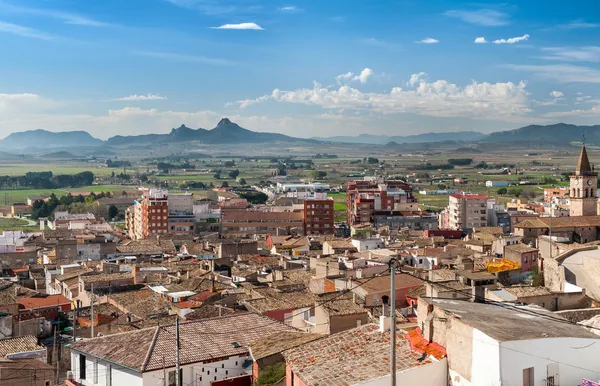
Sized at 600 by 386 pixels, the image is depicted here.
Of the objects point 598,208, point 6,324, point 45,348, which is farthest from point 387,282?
point 598,208

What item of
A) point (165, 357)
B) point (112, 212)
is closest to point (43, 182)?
point (112, 212)

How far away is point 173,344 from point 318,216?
48.4 meters

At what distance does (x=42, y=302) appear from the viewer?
2303 cm

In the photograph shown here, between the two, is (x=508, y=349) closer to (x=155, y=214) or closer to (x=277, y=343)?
(x=277, y=343)

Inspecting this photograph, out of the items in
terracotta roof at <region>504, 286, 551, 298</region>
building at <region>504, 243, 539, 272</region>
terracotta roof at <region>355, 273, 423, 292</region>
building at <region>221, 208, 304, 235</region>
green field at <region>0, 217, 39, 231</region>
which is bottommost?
green field at <region>0, 217, 39, 231</region>

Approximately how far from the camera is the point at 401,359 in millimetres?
9289

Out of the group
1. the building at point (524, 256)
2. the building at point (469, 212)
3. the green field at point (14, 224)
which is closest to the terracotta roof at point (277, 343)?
the building at point (524, 256)

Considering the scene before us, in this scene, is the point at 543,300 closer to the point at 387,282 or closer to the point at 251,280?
the point at 387,282

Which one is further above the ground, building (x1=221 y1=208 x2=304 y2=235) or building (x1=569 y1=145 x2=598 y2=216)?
building (x1=569 y1=145 x2=598 y2=216)

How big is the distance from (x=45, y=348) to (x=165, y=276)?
9.67 metres

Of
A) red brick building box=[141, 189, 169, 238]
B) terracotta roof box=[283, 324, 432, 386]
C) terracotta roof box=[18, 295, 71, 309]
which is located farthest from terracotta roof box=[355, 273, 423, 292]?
red brick building box=[141, 189, 169, 238]

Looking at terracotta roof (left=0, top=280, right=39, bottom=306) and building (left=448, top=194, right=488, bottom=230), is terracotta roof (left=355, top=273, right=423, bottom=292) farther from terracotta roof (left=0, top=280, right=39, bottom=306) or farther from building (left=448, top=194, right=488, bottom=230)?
building (left=448, top=194, right=488, bottom=230)

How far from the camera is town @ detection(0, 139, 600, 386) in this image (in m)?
8.91

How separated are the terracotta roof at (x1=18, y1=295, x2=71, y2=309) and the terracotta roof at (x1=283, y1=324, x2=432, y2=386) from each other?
46.9 ft
